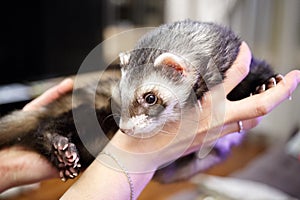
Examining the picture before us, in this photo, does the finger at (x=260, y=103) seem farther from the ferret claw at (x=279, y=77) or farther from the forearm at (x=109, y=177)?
the forearm at (x=109, y=177)

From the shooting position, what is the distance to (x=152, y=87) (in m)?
0.40

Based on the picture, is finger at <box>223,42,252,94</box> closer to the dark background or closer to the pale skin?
the pale skin

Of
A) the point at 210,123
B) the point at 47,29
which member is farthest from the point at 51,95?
the point at 47,29

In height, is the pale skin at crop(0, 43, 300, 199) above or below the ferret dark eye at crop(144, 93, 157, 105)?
below

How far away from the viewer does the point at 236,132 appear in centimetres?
46

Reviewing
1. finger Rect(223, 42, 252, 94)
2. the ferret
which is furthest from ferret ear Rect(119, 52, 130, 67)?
finger Rect(223, 42, 252, 94)

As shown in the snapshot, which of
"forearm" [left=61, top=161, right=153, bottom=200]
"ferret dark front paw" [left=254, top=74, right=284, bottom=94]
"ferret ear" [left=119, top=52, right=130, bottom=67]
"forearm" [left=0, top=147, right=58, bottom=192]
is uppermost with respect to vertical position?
"ferret ear" [left=119, top=52, right=130, bottom=67]

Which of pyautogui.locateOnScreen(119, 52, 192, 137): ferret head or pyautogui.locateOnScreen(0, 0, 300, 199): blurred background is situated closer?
pyautogui.locateOnScreen(119, 52, 192, 137): ferret head

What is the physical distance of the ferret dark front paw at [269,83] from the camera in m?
0.43

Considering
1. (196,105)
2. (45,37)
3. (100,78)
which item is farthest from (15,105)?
(45,37)

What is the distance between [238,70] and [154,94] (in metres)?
0.10

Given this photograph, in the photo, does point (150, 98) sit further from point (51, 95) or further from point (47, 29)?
point (47, 29)

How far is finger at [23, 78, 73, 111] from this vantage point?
1.67 feet

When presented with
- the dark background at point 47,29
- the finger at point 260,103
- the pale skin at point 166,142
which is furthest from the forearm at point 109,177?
the dark background at point 47,29
